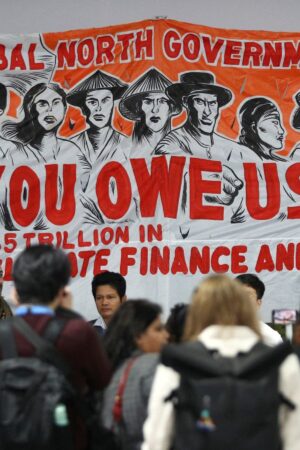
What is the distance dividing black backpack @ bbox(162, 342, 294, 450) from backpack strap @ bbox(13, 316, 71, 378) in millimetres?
401

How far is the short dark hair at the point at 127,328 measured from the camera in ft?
14.6

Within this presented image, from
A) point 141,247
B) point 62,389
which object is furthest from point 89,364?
point 141,247

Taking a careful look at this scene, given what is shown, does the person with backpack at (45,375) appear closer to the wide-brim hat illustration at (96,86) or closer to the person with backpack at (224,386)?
the person with backpack at (224,386)

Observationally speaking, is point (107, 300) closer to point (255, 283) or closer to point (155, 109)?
point (255, 283)

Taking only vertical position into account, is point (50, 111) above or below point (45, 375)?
above

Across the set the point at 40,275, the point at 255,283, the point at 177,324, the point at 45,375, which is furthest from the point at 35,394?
the point at 255,283

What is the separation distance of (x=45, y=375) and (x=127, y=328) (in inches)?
20.4

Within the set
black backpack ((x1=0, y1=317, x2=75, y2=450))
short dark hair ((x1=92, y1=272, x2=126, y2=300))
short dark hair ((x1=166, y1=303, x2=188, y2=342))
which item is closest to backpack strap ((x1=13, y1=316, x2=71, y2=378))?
black backpack ((x1=0, y1=317, x2=75, y2=450))

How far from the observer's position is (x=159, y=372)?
161 inches

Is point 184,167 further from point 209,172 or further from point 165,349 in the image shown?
point 165,349

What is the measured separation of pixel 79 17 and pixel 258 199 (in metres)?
1.88

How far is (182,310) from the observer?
5043 mm

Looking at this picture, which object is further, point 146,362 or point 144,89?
point 144,89

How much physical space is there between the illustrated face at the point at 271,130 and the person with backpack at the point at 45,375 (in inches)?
153
